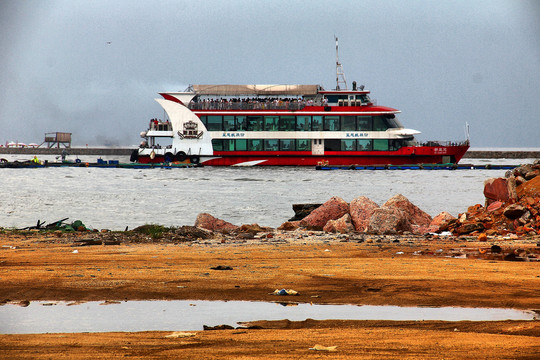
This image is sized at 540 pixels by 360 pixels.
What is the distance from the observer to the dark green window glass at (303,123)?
61.8m

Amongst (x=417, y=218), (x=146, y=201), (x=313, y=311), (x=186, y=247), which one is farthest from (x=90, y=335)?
(x=146, y=201)

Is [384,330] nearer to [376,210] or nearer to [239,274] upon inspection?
[239,274]

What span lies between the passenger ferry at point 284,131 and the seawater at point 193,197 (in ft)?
43.6

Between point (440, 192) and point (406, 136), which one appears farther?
point (406, 136)

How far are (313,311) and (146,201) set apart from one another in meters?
23.8

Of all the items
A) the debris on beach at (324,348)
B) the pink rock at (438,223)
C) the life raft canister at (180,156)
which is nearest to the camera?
the debris on beach at (324,348)

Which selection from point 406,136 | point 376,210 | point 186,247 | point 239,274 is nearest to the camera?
point 239,274

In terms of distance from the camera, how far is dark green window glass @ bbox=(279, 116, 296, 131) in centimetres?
6195

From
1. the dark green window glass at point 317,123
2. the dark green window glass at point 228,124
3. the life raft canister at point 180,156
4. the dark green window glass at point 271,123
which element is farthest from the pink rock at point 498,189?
the dark green window glass at point 228,124

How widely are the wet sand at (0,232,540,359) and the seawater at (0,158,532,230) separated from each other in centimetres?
912

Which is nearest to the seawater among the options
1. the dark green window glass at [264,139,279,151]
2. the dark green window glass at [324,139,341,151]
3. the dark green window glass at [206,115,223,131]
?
the dark green window glass at [324,139,341,151]

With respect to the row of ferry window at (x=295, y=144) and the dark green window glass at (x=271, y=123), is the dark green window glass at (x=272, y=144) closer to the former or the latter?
the row of ferry window at (x=295, y=144)

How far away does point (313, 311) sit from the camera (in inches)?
261

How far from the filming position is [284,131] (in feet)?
204
